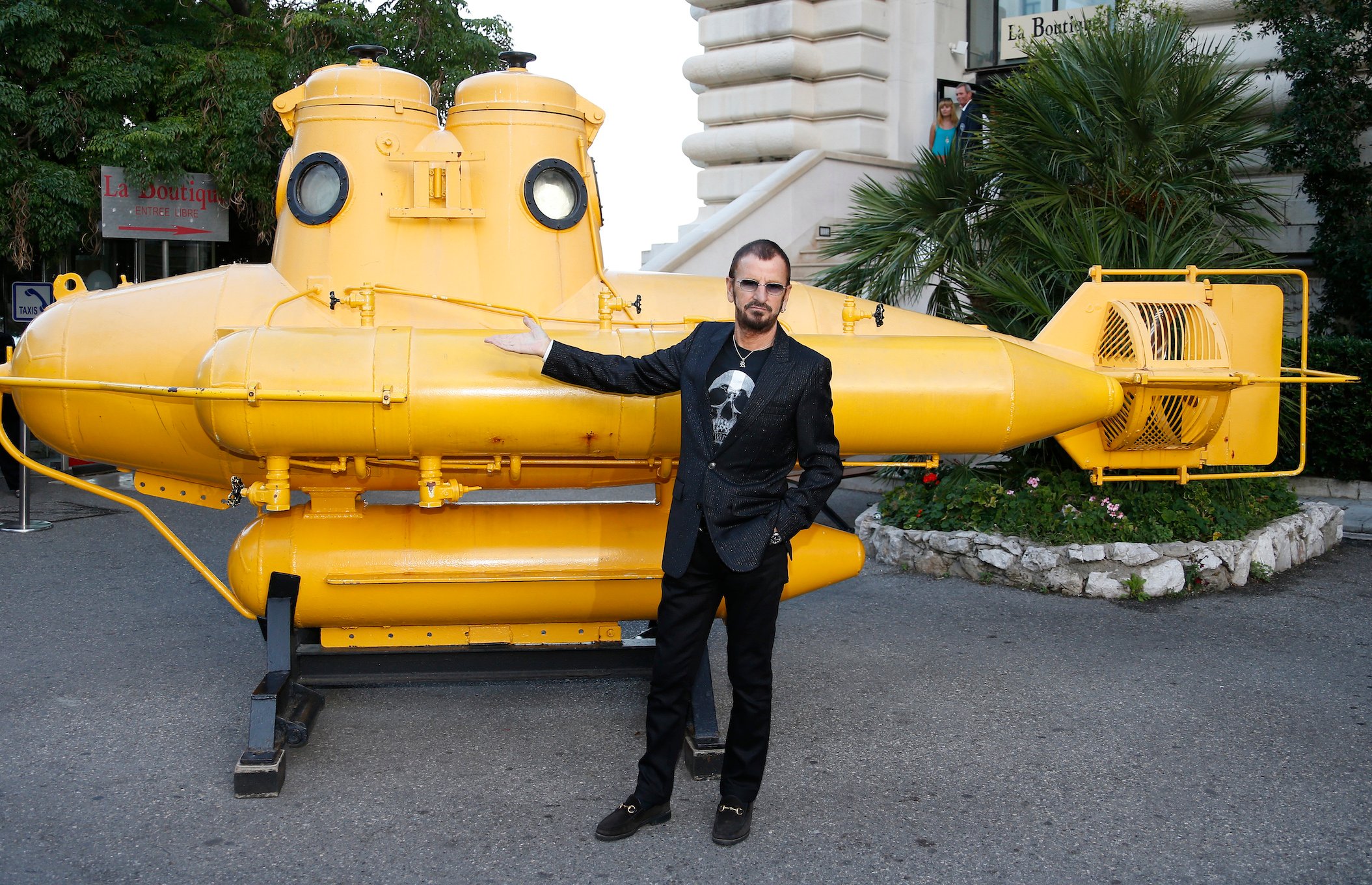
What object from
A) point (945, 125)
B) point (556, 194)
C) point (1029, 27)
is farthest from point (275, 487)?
point (1029, 27)

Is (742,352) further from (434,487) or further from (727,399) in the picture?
(434,487)

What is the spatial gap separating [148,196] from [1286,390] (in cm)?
1021

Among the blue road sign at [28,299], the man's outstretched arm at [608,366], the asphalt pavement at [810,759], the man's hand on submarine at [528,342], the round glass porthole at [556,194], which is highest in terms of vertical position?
the round glass porthole at [556,194]

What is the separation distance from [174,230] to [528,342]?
9.55 metres

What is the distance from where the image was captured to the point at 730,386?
3.79 m

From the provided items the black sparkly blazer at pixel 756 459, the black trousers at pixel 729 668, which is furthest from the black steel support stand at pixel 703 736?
the black sparkly blazer at pixel 756 459

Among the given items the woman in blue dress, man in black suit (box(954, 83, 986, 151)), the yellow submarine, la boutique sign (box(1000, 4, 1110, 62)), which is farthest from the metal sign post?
la boutique sign (box(1000, 4, 1110, 62))

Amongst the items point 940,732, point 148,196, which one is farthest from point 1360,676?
point 148,196

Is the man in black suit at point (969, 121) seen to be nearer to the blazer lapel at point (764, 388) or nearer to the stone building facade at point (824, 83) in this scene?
the stone building facade at point (824, 83)

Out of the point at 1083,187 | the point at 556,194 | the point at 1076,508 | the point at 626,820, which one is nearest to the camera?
the point at 626,820

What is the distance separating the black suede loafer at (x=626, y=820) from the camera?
3809 mm

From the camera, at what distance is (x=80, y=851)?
146 inches

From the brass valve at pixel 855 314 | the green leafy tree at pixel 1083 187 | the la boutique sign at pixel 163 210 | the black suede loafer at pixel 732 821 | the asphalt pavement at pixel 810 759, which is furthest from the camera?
the la boutique sign at pixel 163 210

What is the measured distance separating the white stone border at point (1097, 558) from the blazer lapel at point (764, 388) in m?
3.62
